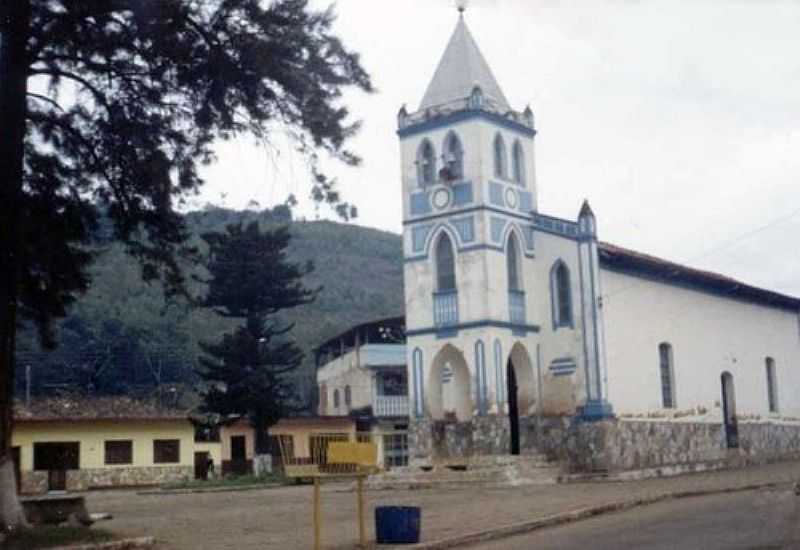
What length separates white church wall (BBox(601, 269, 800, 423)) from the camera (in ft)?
98.8

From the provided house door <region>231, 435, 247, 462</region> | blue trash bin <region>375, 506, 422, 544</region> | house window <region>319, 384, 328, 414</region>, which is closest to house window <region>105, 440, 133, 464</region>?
house door <region>231, 435, 247, 462</region>

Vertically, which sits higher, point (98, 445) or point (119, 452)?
point (98, 445)

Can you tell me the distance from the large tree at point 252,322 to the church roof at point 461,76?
14.2 metres

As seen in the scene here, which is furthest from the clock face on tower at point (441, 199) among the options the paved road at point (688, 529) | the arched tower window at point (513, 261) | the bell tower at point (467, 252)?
the paved road at point (688, 529)

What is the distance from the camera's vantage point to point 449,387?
30578 mm

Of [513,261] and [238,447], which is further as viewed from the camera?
[238,447]

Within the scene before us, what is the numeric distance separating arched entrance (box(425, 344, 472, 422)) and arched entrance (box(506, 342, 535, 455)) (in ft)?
3.98

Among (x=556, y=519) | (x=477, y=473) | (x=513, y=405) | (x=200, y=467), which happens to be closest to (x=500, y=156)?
(x=513, y=405)

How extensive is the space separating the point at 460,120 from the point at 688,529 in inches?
699

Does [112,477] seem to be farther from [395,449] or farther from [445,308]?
[445,308]

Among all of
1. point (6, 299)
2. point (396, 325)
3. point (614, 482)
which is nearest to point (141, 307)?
point (396, 325)

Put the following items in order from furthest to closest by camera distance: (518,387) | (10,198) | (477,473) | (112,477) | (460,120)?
1. (112,477)
2. (518,387)
3. (460,120)
4. (477,473)
5. (10,198)

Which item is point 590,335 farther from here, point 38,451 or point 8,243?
point 38,451

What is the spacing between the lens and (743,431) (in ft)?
116
